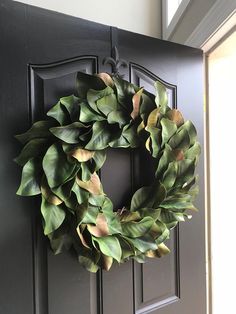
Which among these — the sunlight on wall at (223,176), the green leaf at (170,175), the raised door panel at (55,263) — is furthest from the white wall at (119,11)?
the green leaf at (170,175)

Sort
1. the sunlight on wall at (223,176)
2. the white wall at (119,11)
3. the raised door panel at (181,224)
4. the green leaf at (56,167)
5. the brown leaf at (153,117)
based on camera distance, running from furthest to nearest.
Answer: the white wall at (119,11) → the sunlight on wall at (223,176) → the raised door panel at (181,224) → the brown leaf at (153,117) → the green leaf at (56,167)

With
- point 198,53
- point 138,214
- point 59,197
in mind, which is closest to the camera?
point 59,197

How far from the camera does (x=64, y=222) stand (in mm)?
759

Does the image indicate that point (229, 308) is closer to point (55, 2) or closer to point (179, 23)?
point (179, 23)

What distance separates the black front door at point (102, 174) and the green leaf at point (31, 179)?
0.20 feet

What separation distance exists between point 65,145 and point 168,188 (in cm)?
35

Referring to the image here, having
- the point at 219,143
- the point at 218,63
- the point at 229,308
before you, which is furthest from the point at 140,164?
the point at 229,308

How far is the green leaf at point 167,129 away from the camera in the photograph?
0.83 m

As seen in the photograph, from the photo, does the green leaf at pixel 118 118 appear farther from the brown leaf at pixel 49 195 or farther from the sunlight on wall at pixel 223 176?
the sunlight on wall at pixel 223 176

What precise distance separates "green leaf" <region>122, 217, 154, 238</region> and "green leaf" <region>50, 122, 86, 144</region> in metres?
0.29

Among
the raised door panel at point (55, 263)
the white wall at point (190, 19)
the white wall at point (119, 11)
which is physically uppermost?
the white wall at point (119, 11)

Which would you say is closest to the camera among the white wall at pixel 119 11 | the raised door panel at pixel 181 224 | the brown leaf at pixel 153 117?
the brown leaf at pixel 153 117

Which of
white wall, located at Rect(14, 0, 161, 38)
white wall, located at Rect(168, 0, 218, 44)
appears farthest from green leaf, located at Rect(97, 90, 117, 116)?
white wall, located at Rect(14, 0, 161, 38)

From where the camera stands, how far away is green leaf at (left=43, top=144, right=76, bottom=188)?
0.71m
